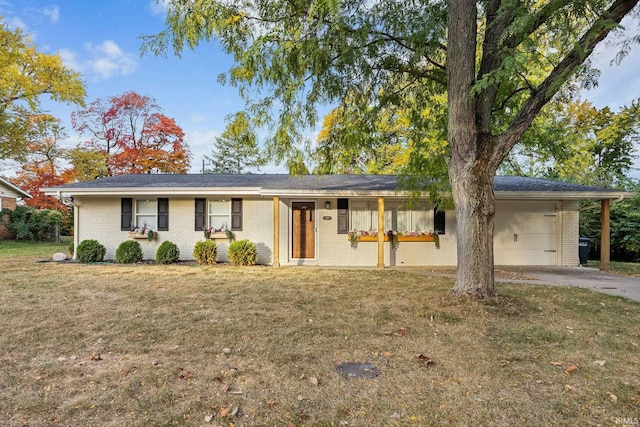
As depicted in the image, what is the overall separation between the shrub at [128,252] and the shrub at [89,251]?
63cm

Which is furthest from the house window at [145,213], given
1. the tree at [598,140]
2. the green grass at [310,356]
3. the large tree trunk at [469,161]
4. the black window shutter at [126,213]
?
the tree at [598,140]

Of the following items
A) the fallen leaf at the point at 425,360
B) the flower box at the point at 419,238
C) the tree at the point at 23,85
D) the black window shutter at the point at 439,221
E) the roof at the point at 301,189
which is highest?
the tree at the point at 23,85

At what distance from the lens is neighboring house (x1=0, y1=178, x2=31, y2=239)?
48.1 ft

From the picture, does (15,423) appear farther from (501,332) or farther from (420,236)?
(420,236)

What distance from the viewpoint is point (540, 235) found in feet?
35.0

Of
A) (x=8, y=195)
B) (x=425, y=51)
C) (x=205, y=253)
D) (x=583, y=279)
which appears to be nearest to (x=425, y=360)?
(x=425, y=51)

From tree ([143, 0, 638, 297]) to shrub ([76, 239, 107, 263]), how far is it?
7250 millimetres

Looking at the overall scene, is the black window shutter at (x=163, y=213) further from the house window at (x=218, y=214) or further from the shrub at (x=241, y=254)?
the shrub at (x=241, y=254)

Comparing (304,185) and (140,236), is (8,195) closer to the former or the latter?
(140,236)

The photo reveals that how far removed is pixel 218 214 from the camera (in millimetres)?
10695

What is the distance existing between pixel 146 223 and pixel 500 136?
10003 millimetres

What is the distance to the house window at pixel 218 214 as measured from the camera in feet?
34.9

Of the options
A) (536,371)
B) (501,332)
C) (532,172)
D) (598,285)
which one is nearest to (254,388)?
(536,371)

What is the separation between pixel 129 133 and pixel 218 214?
14251 millimetres
